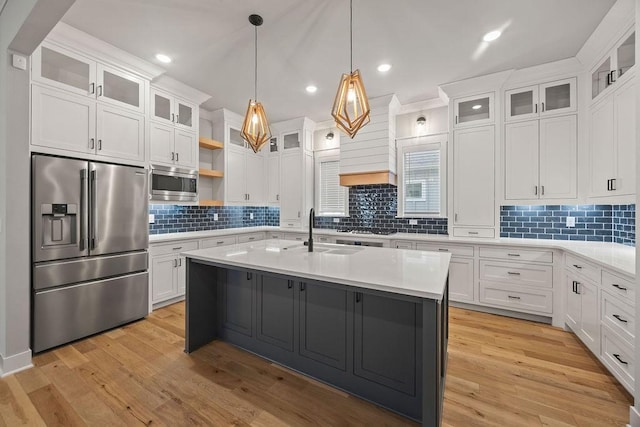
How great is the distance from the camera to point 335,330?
1.95 metres

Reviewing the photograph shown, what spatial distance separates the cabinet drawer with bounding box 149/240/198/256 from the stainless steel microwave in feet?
1.97

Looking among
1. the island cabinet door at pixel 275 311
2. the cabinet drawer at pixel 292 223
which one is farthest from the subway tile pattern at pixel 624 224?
the cabinet drawer at pixel 292 223

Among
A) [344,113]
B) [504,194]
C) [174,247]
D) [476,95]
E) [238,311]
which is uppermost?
[476,95]

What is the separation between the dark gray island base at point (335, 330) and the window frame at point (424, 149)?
94.1 inches

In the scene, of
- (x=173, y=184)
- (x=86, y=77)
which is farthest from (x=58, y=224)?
(x=86, y=77)

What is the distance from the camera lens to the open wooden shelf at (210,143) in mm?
4322

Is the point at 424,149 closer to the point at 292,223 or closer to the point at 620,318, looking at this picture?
the point at 292,223

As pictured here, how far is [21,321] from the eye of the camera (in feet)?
7.16

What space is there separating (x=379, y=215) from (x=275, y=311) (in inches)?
115

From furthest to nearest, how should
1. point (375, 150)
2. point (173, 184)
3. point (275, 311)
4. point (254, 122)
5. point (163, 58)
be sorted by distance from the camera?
1. point (375, 150)
2. point (173, 184)
3. point (163, 58)
4. point (254, 122)
5. point (275, 311)

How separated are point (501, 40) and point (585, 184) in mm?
1841

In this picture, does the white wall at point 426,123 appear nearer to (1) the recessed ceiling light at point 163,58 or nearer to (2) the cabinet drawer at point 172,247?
(1) the recessed ceiling light at point 163,58

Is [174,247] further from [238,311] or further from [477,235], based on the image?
[477,235]

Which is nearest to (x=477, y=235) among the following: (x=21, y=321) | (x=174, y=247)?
(x=174, y=247)
